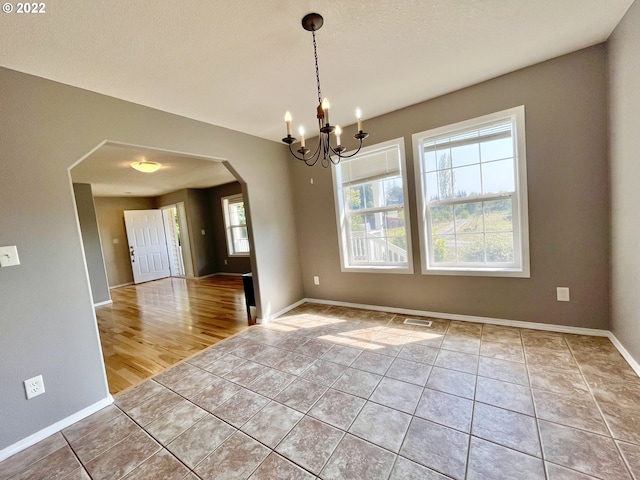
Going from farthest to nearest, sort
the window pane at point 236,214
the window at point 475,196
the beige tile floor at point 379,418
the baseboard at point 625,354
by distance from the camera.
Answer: the window pane at point 236,214
the window at point 475,196
the baseboard at point 625,354
the beige tile floor at point 379,418

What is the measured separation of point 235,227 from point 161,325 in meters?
3.50

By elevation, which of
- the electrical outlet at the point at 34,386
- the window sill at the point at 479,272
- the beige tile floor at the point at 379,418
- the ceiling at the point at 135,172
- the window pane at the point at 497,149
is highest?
the ceiling at the point at 135,172

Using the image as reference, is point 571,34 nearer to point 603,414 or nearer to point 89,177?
point 603,414

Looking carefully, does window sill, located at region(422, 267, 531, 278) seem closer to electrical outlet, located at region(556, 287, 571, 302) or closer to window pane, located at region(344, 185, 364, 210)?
electrical outlet, located at region(556, 287, 571, 302)

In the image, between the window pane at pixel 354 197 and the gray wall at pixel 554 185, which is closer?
the gray wall at pixel 554 185

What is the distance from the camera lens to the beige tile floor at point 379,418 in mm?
1296

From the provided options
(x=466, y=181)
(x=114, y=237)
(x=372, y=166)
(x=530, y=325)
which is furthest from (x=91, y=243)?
(x=530, y=325)

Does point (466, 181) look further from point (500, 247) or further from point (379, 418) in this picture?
point (379, 418)

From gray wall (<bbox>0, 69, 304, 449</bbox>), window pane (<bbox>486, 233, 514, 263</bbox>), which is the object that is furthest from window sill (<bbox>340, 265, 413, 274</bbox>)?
gray wall (<bbox>0, 69, 304, 449</bbox>)

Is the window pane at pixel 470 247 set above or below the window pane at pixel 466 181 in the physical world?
below

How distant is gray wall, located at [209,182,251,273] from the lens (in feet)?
21.9

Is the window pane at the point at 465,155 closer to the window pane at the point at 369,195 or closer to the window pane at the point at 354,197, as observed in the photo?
the window pane at the point at 369,195

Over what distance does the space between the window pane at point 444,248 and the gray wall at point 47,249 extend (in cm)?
317

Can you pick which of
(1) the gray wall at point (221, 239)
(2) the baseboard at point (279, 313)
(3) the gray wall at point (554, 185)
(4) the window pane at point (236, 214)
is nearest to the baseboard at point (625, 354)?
(3) the gray wall at point (554, 185)
